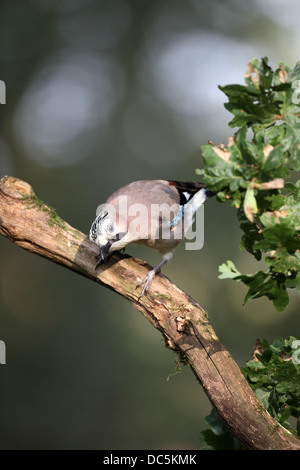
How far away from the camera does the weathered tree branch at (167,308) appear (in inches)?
88.4

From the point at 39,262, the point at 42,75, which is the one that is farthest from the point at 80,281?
the point at 42,75

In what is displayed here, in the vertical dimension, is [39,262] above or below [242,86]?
above

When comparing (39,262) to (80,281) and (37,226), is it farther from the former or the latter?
(37,226)

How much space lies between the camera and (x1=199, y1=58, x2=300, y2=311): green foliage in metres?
1.78

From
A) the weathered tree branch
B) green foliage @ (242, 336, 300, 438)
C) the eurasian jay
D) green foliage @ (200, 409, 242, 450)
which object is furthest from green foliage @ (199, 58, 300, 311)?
the eurasian jay

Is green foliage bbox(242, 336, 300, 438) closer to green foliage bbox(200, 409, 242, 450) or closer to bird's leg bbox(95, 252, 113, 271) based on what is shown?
green foliage bbox(200, 409, 242, 450)

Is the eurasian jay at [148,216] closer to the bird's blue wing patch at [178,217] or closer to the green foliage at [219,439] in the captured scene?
the bird's blue wing patch at [178,217]

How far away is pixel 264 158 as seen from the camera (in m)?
1.78

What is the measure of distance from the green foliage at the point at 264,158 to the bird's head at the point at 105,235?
1247 millimetres

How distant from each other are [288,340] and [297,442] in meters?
0.44

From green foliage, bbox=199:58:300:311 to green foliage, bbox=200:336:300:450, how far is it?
48 centimetres

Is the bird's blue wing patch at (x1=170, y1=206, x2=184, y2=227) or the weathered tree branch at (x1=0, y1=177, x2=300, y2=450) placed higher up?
the bird's blue wing patch at (x1=170, y1=206, x2=184, y2=227)

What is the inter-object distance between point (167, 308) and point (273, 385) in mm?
666
